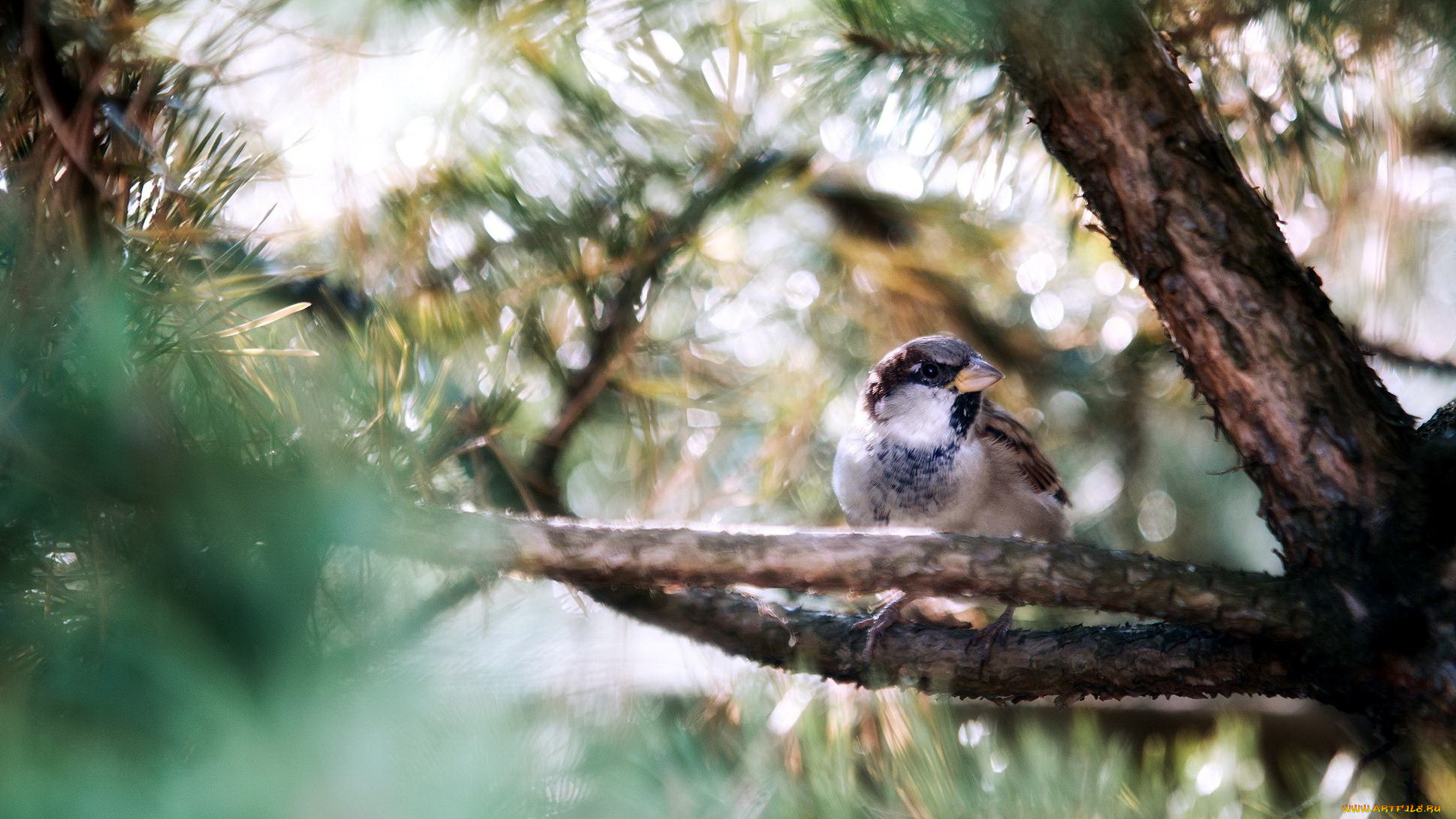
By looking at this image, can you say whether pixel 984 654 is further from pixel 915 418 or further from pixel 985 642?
pixel 915 418

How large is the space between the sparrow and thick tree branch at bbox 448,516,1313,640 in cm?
117

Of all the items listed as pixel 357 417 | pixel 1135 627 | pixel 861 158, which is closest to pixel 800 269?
pixel 861 158

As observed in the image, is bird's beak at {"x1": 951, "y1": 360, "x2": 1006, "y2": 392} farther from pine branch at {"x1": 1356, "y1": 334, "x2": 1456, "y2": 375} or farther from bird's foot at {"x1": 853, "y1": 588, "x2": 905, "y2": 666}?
pine branch at {"x1": 1356, "y1": 334, "x2": 1456, "y2": 375}

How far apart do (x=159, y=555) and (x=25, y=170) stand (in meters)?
0.40

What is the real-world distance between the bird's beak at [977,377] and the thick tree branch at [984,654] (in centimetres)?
75

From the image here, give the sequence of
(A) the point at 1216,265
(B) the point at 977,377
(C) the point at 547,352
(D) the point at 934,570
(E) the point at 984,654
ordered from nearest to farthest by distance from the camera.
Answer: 1. (D) the point at 934,570
2. (A) the point at 1216,265
3. (E) the point at 984,654
4. (C) the point at 547,352
5. (B) the point at 977,377

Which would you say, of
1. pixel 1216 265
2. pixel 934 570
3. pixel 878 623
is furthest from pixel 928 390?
pixel 934 570

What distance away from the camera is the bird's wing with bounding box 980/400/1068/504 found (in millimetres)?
2711

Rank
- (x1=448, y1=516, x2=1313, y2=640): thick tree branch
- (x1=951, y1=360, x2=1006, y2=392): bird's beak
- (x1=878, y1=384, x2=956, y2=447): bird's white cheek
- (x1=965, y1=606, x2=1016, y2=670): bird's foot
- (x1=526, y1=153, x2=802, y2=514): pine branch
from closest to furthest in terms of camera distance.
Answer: (x1=448, y1=516, x2=1313, y2=640): thick tree branch → (x1=965, y1=606, x2=1016, y2=670): bird's foot → (x1=526, y1=153, x2=802, y2=514): pine branch → (x1=951, y1=360, x2=1006, y2=392): bird's beak → (x1=878, y1=384, x2=956, y2=447): bird's white cheek

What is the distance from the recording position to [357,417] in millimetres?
1215

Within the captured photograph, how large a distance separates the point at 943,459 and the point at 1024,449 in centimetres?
21

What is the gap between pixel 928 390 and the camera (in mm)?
2646

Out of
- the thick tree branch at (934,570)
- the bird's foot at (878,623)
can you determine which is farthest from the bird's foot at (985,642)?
the thick tree branch at (934,570)

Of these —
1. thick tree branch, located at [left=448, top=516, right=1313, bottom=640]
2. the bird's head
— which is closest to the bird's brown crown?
the bird's head
